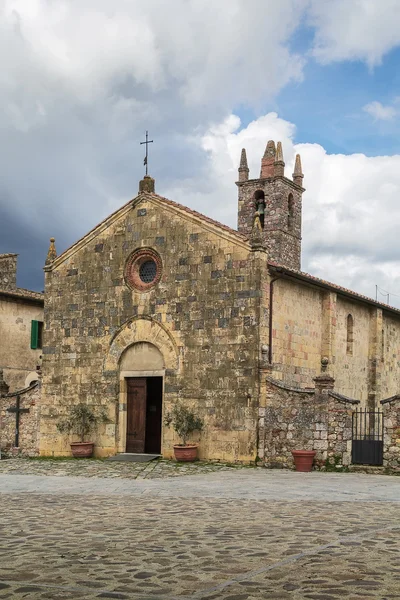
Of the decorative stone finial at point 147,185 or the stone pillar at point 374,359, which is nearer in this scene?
the decorative stone finial at point 147,185

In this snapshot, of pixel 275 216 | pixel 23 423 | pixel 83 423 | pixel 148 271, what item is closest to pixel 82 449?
pixel 83 423

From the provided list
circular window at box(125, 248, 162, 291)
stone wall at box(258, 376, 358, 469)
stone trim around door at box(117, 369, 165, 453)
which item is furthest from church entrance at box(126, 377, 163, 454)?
stone wall at box(258, 376, 358, 469)

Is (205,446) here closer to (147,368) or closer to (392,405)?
(147,368)

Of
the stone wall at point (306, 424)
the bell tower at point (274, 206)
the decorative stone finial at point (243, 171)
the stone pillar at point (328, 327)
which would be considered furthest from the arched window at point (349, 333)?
the decorative stone finial at point (243, 171)

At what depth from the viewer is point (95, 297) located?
2681cm

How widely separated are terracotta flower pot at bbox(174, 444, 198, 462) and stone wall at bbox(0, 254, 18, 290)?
619 inches

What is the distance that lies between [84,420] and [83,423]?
0.33 ft

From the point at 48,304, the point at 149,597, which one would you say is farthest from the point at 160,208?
the point at 149,597

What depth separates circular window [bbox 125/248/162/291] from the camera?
84.4 feet

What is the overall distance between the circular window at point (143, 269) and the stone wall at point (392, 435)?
341 inches

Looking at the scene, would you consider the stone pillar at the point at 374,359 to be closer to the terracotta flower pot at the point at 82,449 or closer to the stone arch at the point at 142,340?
the stone arch at the point at 142,340

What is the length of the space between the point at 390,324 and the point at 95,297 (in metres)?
12.3

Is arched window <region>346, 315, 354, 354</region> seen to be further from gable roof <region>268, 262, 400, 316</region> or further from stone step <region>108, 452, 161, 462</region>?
stone step <region>108, 452, 161, 462</region>

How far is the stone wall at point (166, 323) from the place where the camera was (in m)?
23.5
